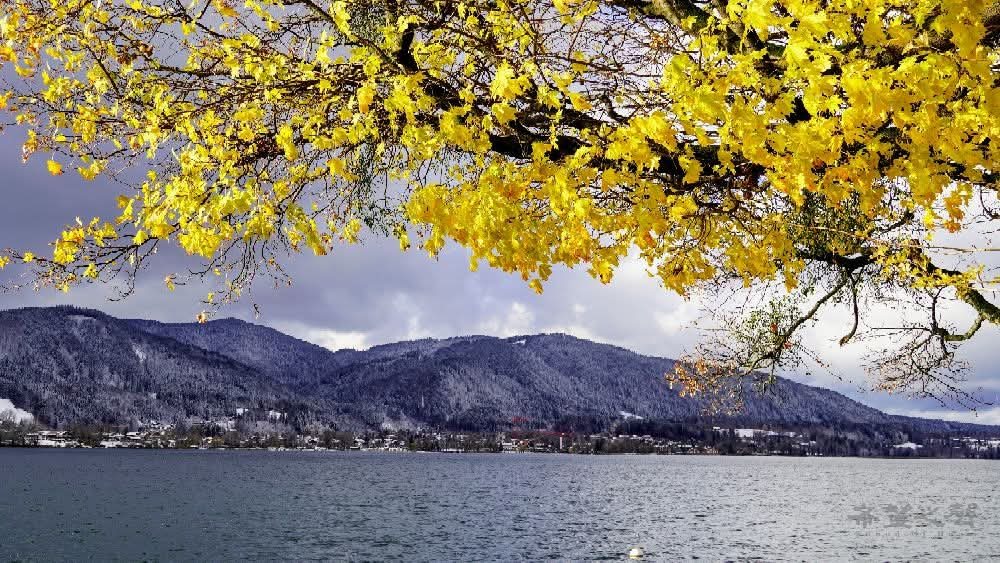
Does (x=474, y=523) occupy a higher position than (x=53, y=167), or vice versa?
(x=53, y=167)

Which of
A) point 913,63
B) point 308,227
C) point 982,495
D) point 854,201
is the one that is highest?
point 854,201

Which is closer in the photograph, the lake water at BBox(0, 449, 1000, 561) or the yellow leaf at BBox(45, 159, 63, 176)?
the yellow leaf at BBox(45, 159, 63, 176)

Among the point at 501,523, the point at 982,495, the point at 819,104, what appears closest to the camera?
the point at 819,104

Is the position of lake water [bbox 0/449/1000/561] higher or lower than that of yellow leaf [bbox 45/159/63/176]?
lower

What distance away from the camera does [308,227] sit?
7000 millimetres

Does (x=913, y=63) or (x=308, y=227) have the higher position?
(x=913, y=63)

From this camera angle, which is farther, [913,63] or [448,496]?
[448,496]

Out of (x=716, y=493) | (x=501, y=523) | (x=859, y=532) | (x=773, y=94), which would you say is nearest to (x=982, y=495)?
(x=716, y=493)

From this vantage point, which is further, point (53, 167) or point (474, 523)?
point (474, 523)

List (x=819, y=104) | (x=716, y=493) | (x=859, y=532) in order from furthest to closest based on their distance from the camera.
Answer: (x=716, y=493) → (x=859, y=532) → (x=819, y=104)

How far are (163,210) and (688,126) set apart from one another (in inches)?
182

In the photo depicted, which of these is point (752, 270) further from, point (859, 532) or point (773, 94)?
point (859, 532)

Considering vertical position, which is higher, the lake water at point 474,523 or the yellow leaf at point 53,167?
the yellow leaf at point 53,167

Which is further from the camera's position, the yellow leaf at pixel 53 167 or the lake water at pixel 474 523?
the lake water at pixel 474 523
